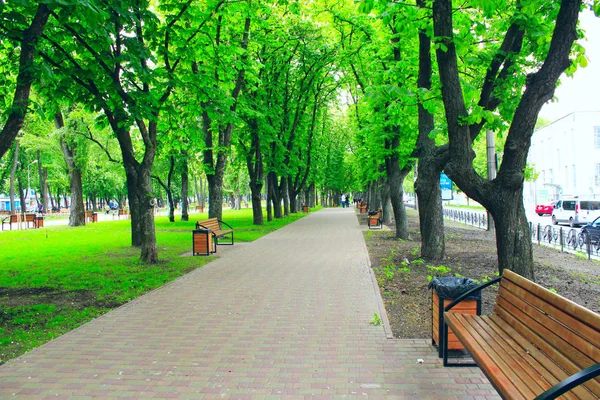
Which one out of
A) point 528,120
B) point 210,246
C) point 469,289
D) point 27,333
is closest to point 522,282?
point 469,289

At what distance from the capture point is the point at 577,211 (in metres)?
26.5

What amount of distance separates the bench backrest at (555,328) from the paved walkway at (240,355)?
731 mm

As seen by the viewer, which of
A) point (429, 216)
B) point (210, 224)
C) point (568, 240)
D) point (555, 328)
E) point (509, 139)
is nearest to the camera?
point (555, 328)

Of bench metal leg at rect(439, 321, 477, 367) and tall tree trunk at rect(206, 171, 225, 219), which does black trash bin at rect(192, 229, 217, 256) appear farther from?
bench metal leg at rect(439, 321, 477, 367)

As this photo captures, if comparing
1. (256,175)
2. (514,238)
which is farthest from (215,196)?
(514,238)

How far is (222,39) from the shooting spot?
15992 mm

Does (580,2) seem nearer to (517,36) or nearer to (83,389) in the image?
(517,36)

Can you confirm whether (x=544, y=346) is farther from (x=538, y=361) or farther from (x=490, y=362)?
(x=490, y=362)

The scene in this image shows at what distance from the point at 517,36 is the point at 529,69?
4.68 ft

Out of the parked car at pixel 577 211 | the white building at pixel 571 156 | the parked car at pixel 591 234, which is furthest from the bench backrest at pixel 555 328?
the white building at pixel 571 156

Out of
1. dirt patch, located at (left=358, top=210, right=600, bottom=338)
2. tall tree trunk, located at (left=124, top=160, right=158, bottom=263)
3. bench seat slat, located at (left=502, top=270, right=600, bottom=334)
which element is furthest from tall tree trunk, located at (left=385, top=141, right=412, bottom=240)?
bench seat slat, located at (left=502, top=270, right=600, bottom=334)

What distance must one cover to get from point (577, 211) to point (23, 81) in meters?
28.8

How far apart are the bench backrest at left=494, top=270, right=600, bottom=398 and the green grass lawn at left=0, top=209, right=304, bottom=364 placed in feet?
17.2

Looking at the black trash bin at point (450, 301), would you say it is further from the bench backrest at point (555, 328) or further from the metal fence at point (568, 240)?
the metal fence at point (568, 240)
